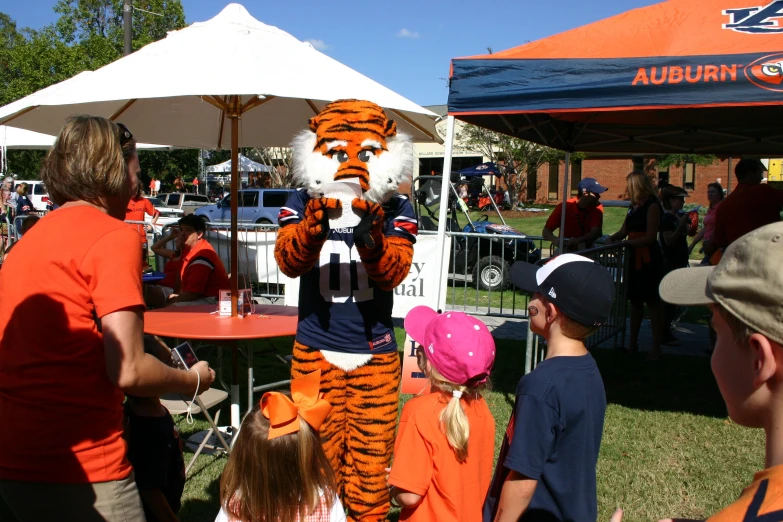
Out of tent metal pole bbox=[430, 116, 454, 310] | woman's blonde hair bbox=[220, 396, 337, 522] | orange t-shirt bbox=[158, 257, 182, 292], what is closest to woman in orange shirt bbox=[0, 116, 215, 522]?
woman's blonde hair bbox=[220, 396, 337, 522]

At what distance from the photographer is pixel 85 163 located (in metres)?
1.81

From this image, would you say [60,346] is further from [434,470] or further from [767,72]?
[767,72]

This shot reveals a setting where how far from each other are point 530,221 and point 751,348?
89.1 ft

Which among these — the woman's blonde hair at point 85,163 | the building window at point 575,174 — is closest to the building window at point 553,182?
the building window at point 575,174

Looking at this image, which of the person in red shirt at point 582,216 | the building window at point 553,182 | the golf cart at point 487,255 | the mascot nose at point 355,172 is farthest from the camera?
the building window at point 553,182

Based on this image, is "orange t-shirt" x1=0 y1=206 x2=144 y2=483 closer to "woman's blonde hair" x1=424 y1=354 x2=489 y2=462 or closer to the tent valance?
"woman's blonde hair" x1=424 y1=354 x2=489 y2=462

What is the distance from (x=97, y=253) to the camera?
171cm

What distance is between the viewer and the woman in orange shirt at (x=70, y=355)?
5.63 ft

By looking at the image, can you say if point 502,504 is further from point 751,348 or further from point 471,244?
point 471,244

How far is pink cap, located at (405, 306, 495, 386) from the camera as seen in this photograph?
2.24m

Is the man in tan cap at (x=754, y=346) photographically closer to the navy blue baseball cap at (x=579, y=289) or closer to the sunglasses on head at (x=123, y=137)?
the navy blue baseball cap at (x=579, y=289)

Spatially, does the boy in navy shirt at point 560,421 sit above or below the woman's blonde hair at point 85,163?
below

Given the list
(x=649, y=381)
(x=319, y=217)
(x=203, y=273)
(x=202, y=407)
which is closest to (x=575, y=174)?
(x=649, y=381)

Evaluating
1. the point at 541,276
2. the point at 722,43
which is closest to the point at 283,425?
the point at 541,276
